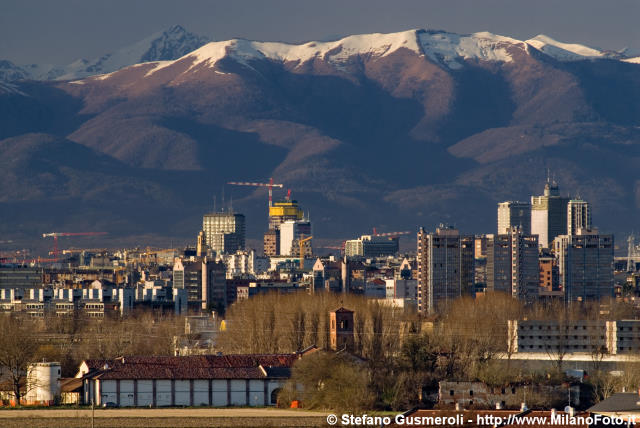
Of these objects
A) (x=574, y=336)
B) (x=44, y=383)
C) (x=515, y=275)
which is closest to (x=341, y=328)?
(x=574, y=336)

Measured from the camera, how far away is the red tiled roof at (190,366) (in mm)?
81375

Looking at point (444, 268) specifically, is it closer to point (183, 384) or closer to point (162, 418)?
point (183, 384)

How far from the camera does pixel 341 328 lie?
103 m

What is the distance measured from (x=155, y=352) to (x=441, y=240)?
77672 millimetres

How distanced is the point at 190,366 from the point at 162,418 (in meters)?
11.4

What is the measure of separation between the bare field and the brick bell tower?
2495 centimetres

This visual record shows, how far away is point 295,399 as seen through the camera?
78.6 metres

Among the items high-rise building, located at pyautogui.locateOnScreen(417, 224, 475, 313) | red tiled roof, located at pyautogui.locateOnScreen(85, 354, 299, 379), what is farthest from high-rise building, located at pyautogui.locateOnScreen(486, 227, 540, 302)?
red tiled roof, located at pyautogui.locateOnScreen(85, 354, 299, 379)

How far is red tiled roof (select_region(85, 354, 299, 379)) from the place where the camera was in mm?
81375

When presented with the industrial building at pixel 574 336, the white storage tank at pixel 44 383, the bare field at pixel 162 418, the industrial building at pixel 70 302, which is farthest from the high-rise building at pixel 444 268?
the bare field at pixel 162 418

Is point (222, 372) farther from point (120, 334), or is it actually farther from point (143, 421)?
point (120, 334)

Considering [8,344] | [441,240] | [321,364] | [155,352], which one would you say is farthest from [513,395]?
[441,240]

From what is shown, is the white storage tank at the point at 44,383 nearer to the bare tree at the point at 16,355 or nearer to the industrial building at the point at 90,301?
the bare tree at the point at 16,355

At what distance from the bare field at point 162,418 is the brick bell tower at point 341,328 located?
24947 mm
